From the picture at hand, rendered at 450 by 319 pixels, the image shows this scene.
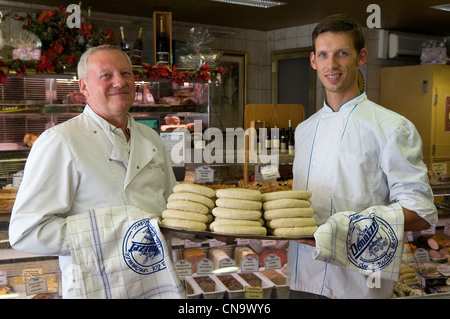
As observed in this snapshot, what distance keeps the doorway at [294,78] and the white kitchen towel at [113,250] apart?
20.6 ft

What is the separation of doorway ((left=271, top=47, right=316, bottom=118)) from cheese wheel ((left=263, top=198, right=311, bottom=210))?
239 inches

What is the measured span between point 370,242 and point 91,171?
1.02 m

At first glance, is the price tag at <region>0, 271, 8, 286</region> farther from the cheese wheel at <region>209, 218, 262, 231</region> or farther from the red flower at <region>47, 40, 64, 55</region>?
the red flower at <region>47, 40, 64, 55</region>

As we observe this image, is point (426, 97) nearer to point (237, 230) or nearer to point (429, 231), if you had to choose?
point (429, 231)

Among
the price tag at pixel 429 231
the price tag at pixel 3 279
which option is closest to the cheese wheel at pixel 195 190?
the price tag at pixel 3 279

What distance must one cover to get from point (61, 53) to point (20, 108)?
0.76m

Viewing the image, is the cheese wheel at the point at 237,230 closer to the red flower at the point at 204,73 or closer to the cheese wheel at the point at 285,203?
the cheese wheel at the point at 285,203

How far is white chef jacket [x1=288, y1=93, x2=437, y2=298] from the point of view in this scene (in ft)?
5.59

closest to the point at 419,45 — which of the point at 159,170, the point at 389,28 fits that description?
the point at 389,28

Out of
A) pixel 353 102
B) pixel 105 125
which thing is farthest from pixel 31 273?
pixel 353 102

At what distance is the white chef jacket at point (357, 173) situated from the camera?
1.71 m

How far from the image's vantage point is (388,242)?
5.34 feet

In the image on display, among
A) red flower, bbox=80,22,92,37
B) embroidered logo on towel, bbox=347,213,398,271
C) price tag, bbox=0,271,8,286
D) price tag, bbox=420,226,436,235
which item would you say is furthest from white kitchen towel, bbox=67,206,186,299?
red flower, bbox=80,22,92,37

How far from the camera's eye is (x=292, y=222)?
1599mm
